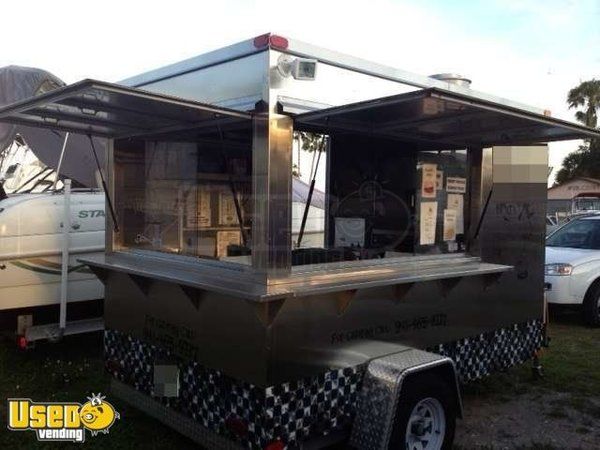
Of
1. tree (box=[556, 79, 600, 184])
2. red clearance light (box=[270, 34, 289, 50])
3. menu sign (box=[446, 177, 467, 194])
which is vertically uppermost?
tree (box=[556, 79, 600, 184])

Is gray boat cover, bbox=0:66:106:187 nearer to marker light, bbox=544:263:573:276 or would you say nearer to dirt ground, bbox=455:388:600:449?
dirt ground, bbox=455:388:600:449

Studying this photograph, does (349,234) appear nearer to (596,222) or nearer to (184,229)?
(184,229)

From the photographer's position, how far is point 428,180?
4.68m

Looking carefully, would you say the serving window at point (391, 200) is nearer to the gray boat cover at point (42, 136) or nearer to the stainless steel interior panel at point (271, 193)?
the stainless steel interior panel at point (271, 193)

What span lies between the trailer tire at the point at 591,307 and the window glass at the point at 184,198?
6.03 m

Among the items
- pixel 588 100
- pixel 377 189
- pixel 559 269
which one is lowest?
pixel 559 269

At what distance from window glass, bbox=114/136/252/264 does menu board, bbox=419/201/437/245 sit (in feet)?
5.13

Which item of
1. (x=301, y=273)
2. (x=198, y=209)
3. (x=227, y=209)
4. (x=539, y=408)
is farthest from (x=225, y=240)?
(x=539, y=408)

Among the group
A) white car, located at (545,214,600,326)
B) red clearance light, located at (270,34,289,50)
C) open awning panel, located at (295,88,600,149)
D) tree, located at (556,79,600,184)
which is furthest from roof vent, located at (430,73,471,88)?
tree, located at (556,79,600,184)

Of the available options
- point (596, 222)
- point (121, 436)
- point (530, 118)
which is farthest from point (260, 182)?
point (596, 222)

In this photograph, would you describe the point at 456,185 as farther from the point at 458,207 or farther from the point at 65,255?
the point at 65,255

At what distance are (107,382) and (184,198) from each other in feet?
6.69

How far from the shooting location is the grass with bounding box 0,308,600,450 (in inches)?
162

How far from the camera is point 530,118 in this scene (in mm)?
3518
